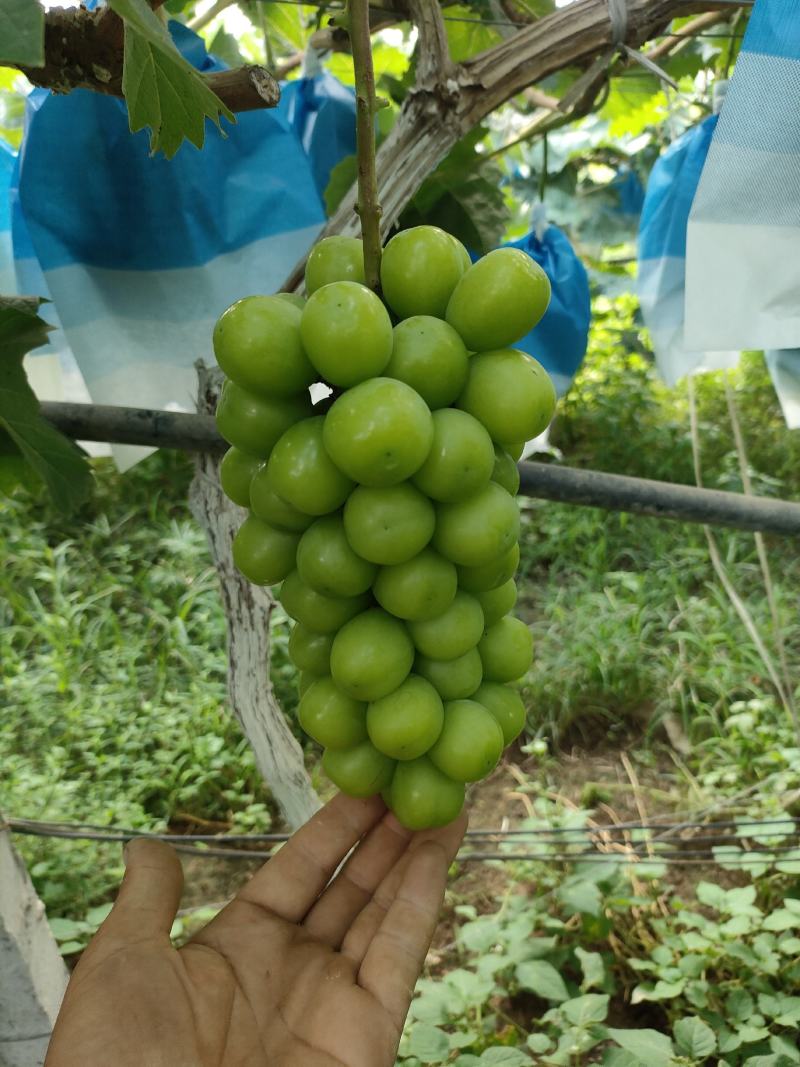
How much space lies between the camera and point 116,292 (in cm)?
158

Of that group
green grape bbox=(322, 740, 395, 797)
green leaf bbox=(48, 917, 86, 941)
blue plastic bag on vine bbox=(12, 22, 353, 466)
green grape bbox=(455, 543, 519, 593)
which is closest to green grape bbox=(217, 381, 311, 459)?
green grape bbox=(455, 543, 519, 593)

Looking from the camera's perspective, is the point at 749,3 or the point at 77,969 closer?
the point at 77,969

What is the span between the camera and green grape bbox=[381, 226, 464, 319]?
2.50 ft

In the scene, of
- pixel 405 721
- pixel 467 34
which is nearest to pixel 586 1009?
pixel 405 721

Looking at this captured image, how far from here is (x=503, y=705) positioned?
910 millimetres

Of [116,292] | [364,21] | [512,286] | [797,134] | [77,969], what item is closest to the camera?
[364,21]

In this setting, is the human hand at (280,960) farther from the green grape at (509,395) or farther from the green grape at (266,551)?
the green grape at (509,395)

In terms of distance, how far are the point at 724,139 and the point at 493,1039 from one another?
175 centimetres

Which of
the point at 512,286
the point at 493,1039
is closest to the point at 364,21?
the point at 512,286

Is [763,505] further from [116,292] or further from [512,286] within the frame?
[116,292]

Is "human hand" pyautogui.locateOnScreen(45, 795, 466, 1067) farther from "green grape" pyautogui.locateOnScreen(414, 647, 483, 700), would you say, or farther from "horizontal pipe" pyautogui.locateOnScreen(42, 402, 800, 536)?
"horizontal pipe" pyautogui.locateOnScreen(42, 402, 800, 536)

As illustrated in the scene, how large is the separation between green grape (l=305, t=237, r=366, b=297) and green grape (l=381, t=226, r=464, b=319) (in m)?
0.04

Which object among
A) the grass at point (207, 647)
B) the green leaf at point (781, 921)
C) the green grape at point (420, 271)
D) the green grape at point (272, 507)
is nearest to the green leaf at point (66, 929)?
the grass at point (207, 647)

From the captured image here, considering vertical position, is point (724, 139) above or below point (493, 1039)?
above
